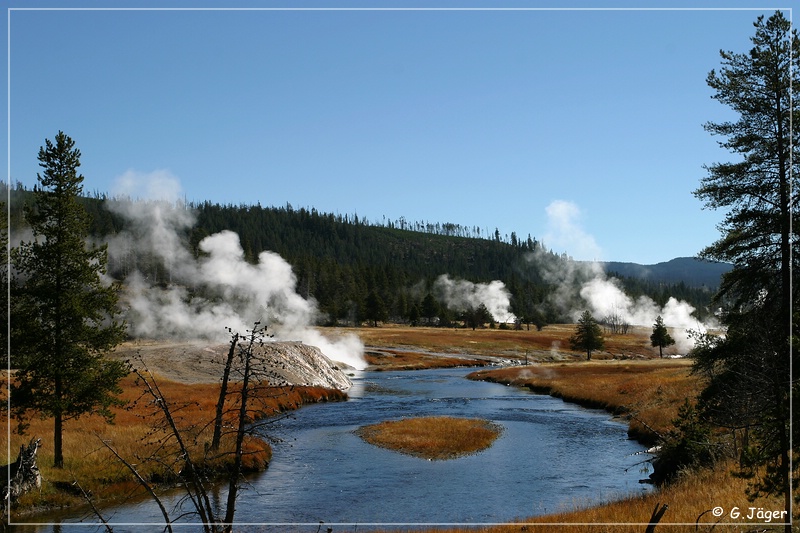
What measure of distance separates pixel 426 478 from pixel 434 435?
9.67m

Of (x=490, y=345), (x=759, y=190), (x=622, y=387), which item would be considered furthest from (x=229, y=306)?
(x=759, y=190)

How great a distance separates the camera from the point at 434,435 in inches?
1471

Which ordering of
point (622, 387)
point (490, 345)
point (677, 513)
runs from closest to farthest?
point (677, 513) → point (622, 387) → point (490, 345)

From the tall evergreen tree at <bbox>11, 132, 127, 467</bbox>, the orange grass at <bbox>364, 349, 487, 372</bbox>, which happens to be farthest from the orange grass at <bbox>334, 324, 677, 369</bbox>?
the tall evergreen tree at <bbox>11, 132, 127, 467</bbox>

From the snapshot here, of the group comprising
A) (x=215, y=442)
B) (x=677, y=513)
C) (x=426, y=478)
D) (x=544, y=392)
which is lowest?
(x=544, y=392)

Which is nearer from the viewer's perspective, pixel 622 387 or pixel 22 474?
pixel 22 474

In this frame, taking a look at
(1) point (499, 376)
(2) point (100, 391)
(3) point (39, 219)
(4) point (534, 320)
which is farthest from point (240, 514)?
(4) point (534, 320)

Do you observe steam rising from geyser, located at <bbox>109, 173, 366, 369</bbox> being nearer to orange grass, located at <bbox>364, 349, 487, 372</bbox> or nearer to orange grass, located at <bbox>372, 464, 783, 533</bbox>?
orange grass, located at <bbox>364, 349, 487, 372</bbox>

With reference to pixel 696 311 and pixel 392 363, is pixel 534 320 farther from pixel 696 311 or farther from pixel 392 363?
pixel 392 363

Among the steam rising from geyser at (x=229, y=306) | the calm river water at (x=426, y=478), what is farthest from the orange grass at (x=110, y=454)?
the steam rising from geyser at (x=229, y=306)

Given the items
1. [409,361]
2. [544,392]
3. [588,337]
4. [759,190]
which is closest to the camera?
[759,190]

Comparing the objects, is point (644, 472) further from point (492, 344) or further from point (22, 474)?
point (492, 344)

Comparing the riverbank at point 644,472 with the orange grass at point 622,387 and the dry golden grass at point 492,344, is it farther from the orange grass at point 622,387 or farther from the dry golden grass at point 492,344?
the dry golden grass at point 492,344

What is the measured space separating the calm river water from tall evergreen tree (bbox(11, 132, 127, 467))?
5.66 m
